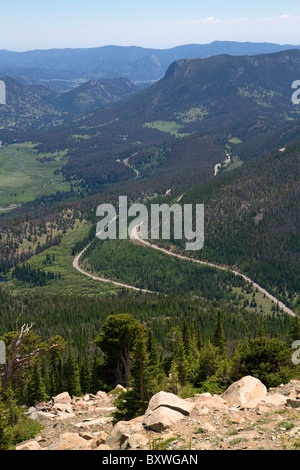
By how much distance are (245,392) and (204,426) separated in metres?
11.7

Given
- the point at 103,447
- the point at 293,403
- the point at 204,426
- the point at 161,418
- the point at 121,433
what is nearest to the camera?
the point at 103,447

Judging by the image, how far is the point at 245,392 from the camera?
48.0 meters

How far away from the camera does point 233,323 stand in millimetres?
173250

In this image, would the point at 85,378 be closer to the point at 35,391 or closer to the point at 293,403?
the point at 35,391

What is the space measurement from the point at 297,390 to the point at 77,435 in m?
24.3

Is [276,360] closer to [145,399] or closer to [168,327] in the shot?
[145,399]

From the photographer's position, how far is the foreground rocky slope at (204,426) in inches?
1353

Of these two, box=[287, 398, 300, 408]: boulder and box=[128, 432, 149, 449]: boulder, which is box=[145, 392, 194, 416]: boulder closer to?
box=[128, 432, 149, 449]: boulder

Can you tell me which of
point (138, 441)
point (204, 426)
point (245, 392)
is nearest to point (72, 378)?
point (245, 392)

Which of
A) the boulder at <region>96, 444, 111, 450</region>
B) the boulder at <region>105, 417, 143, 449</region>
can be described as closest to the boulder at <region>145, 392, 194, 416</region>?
the boulder at <region>105, 417, 143, 449</region>

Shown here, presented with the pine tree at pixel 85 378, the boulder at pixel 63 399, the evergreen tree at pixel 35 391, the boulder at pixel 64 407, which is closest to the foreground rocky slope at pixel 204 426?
the boulder at pixel 64 407

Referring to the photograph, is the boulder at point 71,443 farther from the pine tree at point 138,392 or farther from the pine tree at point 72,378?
the pine tree at point 72,378

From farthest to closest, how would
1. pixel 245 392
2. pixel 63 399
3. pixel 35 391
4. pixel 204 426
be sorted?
pixel 35 391 < pixel 63 399 < pixel 245 392 < pixel 204 426

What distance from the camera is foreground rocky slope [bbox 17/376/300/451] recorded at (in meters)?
34.4
